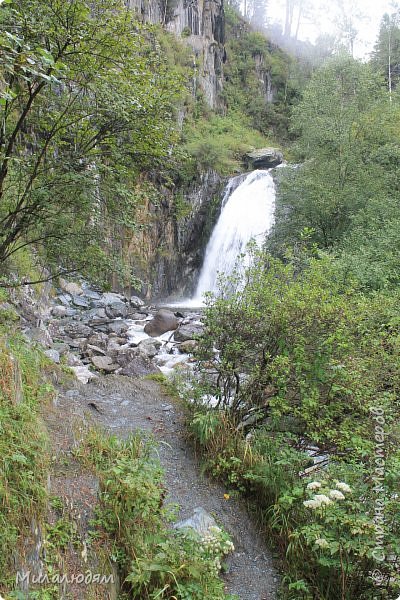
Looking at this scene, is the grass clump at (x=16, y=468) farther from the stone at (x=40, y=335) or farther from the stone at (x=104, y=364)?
the stone at (x=104, y=364)

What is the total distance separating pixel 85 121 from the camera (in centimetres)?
471

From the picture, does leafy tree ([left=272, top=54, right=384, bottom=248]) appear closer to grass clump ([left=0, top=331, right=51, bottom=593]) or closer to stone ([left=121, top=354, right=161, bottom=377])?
stone ([left=121, top=354, right=161, bottom=377])

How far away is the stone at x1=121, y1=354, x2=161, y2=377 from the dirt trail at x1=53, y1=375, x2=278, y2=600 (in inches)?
29.8

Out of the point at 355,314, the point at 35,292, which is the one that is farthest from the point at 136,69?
the point at 35,292

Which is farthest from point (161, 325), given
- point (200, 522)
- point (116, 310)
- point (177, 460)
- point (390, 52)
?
point (390, 52)

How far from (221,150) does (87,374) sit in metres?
19.2

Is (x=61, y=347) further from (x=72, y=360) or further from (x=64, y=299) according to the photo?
(x=64, y=299)

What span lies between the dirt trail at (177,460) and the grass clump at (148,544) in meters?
0.62

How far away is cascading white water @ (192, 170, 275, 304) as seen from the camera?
20.2 meters

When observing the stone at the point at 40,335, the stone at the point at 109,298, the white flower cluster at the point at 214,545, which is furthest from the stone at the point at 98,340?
the white flower cluster at the point at 214,545

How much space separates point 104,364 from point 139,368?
3.12 feet

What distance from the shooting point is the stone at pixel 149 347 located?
11.2 metres

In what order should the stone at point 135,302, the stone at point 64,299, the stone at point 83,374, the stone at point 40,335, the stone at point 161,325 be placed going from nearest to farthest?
1. the stone at point 83,374
2. the stone at point 40,335
3. the stone at point 161,325
4. the stone at point 64,299
5. the stone at point 135,302

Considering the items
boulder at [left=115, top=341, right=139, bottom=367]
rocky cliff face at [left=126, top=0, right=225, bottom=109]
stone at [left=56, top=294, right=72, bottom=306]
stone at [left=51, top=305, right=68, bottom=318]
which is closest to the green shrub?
boulder at [left=115, top=341, right=139, bottom=367]
